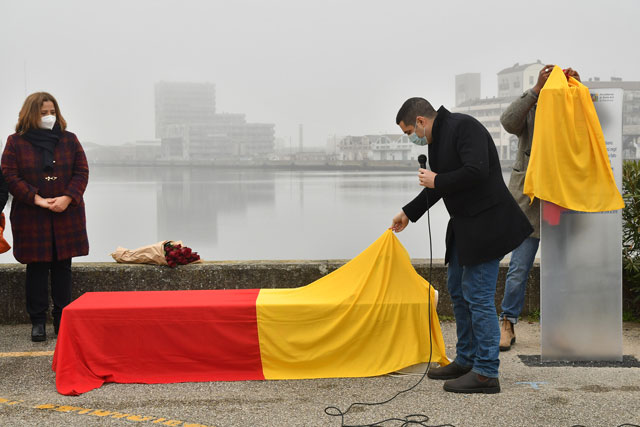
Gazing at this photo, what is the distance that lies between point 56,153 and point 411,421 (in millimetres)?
3436

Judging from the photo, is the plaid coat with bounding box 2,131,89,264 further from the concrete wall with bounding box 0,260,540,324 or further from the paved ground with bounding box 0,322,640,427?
the paved ground with bounding box 0,322,640,427

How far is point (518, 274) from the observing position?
496 cm

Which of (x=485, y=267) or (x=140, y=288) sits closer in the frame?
(x=485, y=267)

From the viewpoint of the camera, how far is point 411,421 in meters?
3.55

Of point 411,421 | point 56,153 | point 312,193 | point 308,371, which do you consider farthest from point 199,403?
point 312,193

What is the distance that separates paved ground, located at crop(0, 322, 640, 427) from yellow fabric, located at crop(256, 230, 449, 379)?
0.38ft

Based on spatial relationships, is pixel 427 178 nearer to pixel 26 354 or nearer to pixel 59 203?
pixel 59 203

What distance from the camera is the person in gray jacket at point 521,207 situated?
4875mm

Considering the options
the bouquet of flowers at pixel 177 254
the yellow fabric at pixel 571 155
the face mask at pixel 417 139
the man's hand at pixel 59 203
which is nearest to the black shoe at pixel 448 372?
the yellow fabric at pixel 571 155

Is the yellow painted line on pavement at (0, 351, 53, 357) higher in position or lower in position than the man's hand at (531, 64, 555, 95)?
lower

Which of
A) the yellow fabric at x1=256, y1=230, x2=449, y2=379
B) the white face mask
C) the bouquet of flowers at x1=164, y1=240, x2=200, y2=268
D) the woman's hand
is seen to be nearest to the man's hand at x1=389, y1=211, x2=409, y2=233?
the yellow fabric at x1=256, y1=230, x2=449, y2=379

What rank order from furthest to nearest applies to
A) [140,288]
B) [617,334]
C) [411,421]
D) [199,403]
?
[140,288] < [617,334] < [199,403] < [411,421]

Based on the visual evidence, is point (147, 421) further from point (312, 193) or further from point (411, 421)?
point (312, 193)

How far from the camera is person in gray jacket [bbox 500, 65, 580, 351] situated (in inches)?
192
